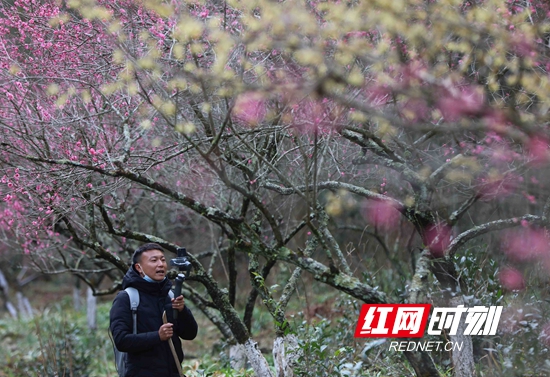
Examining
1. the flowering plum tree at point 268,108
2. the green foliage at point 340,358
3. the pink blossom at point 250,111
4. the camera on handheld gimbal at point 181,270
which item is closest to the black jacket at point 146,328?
the camera on handheld gimbal at point 181,270

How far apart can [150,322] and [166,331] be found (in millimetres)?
195

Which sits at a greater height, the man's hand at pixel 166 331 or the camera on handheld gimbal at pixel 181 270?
the camera on handheld gimbal at pixel 181 270

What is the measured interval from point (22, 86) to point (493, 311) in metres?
4.96

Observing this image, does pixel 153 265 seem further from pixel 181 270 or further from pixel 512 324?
pixel 512 324

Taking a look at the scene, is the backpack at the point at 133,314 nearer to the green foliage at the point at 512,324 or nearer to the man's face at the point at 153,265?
the man's face at the point at 153,265

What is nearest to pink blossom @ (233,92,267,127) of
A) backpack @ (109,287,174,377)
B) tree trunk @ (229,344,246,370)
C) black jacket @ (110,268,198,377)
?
black jacket @ (110,268,198,377)

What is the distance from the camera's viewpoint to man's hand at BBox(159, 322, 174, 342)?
14.3 feet

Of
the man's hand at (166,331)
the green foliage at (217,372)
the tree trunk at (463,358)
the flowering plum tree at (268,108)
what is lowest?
the tree trunk at (463,358)

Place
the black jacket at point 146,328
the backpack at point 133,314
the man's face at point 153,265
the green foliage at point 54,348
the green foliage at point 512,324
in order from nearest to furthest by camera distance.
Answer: the black jacket at point 146,328
the backpack at point 133,314
the man's face at point 153,265
the green foliage at point 512,324
the green foliage at point 54,348

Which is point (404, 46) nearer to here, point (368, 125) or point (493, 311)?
point (368, 125)

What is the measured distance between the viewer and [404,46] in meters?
5.79

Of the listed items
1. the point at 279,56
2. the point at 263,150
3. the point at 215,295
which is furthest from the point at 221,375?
the point at 279,56

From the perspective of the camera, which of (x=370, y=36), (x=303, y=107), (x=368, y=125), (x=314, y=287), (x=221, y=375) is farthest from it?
(x=314, y=287)

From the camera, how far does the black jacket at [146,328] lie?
14.2 ft
